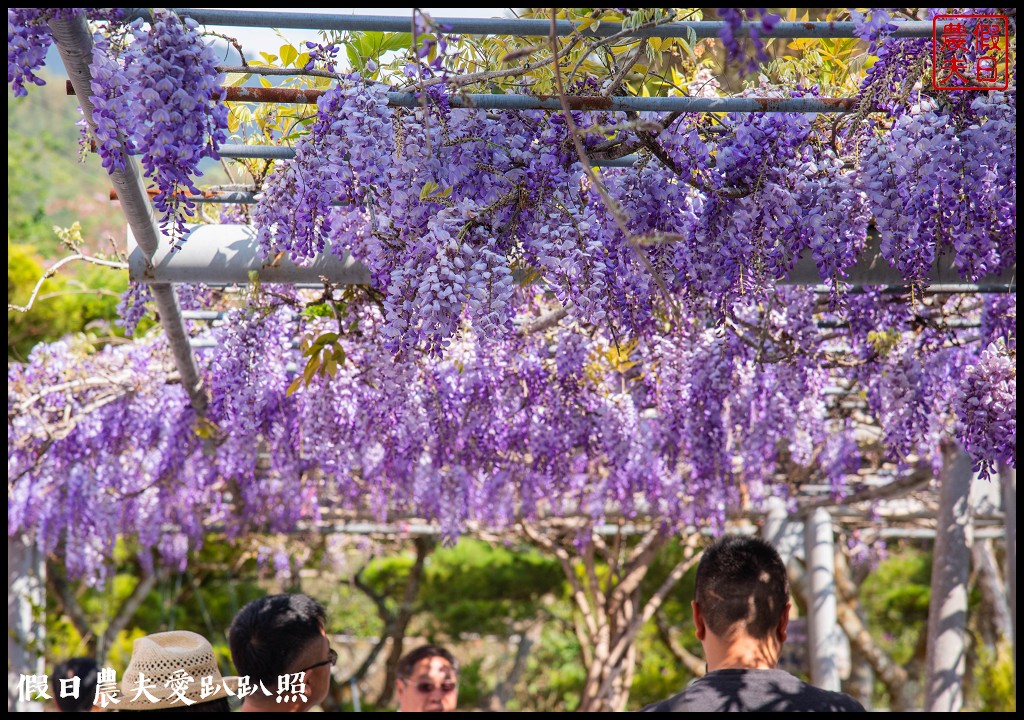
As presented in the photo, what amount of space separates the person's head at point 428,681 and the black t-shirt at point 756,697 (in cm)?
219

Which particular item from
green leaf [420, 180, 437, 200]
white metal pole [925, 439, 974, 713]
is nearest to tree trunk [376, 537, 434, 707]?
white metal pole [925, 439, 974, 713]

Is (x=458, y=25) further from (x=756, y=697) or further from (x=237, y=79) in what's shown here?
(x=756, y=697)

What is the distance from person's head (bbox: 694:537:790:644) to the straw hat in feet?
3.89

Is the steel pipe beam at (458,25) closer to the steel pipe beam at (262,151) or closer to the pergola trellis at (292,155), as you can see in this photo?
the pergola trellis at (292,155)

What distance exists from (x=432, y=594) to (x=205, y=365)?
6.74 metres

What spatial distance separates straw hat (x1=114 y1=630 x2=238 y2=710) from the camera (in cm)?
239

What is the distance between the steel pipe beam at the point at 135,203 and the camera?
2188 mm

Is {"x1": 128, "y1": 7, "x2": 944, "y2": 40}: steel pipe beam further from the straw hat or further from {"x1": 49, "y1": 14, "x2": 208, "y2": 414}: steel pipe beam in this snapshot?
the straw hat

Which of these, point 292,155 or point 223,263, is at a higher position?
point 292,155

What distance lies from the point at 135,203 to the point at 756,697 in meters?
2.02

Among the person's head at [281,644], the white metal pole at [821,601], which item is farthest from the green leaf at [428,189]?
the white metal pole at [821,601]

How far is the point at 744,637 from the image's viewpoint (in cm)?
205

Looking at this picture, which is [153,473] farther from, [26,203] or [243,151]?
[26,203]

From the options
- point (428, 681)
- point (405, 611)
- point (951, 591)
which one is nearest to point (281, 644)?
point (428, 681)
